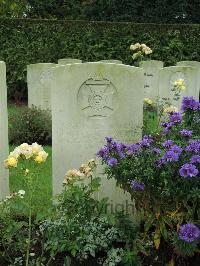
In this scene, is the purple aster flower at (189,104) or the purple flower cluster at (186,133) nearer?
the purple flower cluster at (186,133)

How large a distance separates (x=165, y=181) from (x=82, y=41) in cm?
1179

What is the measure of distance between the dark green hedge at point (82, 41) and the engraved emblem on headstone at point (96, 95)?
1050cm

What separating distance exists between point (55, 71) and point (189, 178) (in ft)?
5.33

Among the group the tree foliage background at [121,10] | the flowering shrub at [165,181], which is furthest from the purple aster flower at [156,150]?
the tree foliage background at [121,10]

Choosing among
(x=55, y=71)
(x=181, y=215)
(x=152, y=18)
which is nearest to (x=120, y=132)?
(x=55, y=71)

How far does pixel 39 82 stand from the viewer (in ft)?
33.8

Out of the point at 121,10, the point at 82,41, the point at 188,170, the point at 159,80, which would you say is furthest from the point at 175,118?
the point at 121,10

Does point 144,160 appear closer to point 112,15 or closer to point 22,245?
point 22,245

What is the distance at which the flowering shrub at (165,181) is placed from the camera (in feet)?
12.4

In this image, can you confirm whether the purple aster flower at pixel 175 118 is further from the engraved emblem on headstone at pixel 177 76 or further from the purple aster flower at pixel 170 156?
the engraved emblem on headstone at pixel 177 76

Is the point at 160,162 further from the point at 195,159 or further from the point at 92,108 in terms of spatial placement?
the point at 92,108

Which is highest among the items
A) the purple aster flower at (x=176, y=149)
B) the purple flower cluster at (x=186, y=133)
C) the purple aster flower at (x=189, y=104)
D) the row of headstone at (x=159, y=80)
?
the row of headstone at (x=159, y=80)

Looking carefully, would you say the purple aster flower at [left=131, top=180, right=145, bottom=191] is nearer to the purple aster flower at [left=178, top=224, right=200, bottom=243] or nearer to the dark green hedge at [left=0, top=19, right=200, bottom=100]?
the purple aster flower at [left=178, top=224, right=200, bottom=243]

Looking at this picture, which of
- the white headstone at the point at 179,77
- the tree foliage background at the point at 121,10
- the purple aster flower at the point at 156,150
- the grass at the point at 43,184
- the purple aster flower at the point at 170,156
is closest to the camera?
the purple aster flower at the point at 170,156
